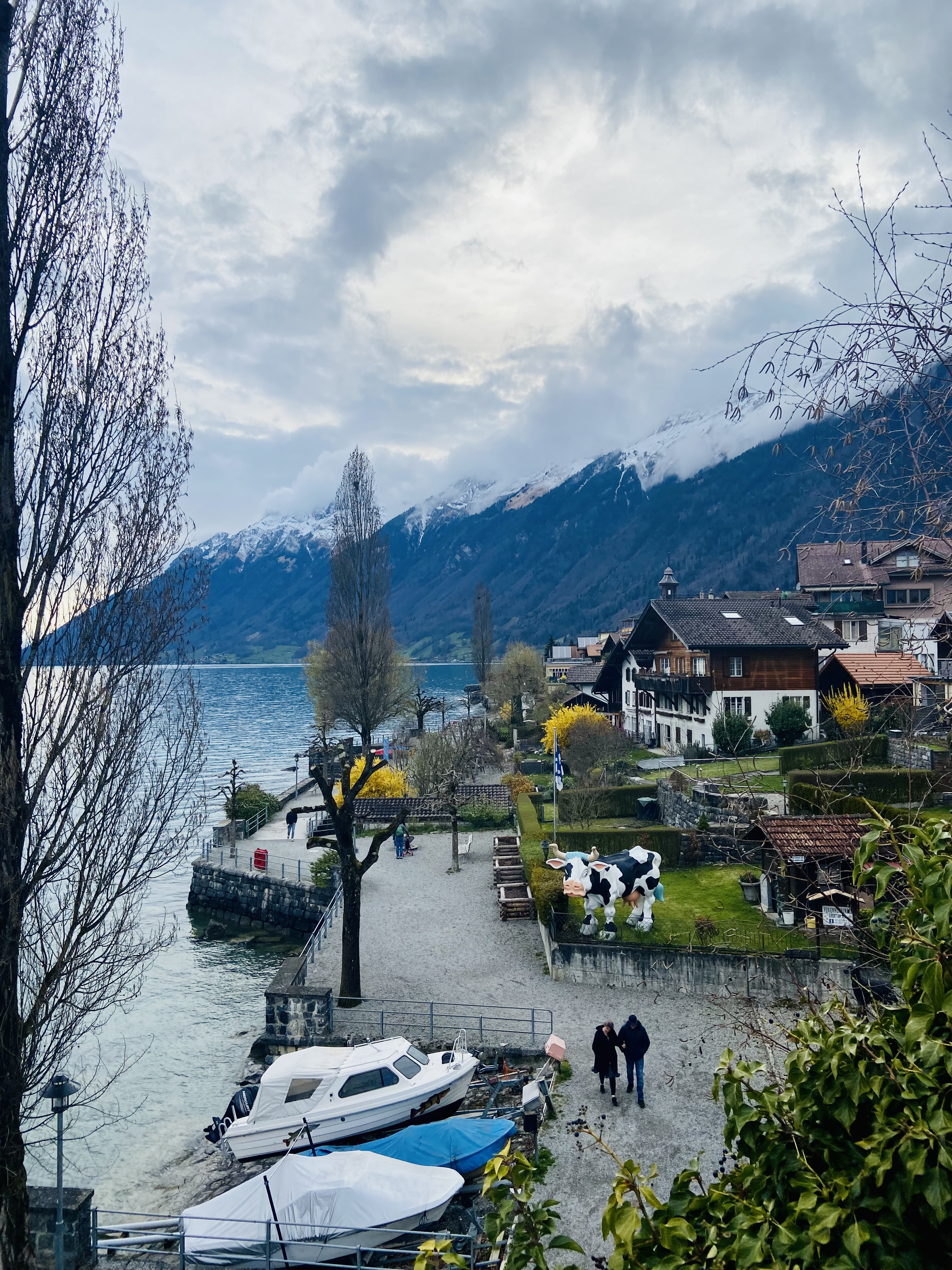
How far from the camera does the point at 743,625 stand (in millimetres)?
49062

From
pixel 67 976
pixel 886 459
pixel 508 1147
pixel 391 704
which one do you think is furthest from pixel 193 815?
pixel 391 704

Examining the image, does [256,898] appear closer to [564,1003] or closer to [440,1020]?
[440,1020]

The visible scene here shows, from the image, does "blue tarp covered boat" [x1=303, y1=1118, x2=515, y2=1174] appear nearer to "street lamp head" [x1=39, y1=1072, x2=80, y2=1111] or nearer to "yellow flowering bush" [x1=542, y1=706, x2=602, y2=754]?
"street lamp head" [x1=39, y1=1072, x2=80, y2=1111]

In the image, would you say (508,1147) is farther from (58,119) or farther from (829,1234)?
(58,119)

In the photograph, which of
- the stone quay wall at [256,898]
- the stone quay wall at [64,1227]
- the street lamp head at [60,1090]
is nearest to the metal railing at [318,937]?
the stone quay wall at [256,898]

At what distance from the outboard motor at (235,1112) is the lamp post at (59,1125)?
3.92m

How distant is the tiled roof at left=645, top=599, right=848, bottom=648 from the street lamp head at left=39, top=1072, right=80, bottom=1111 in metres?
40.1

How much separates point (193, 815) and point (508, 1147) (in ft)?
38.8

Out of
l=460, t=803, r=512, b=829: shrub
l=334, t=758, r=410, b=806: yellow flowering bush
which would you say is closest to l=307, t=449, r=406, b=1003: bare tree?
l=334, t=758, r=410, b=806: yellow flowering bush

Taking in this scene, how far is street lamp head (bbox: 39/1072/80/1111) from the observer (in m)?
10.8

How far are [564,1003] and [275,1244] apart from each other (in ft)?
30.1

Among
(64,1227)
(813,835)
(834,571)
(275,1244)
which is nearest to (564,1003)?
(813,835)

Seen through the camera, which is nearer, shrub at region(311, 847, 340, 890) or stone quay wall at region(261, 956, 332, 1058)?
stone quay wall at region(261, 956, 332, 1058)

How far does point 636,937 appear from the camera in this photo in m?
21.8
